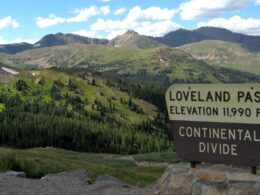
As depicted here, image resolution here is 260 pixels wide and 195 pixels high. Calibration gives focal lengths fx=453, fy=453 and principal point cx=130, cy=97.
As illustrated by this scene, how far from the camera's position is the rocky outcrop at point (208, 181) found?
1312 cm

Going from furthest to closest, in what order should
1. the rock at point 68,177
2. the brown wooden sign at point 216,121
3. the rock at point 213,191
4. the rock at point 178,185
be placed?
the rock at point 68,177 → the rock at point 178,185 → the rock at point 213,191 → the brown wooden sign at point 216,121

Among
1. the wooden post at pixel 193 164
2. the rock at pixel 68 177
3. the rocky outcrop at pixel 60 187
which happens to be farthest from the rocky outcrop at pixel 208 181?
the rock at pixel 68 177

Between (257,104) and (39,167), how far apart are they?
24.2 meters

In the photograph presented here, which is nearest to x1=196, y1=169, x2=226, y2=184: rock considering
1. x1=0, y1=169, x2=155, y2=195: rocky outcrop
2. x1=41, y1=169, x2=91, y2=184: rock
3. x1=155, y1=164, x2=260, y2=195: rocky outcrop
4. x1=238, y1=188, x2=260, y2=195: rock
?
x1=155, y1=164, x2=260, y2=195: rocky outcrop

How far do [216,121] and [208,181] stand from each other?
185 cm

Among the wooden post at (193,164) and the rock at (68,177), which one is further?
the rock at (68,177)

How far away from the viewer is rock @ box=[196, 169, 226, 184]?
535 inches

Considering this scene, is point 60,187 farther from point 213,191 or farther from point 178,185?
point 213,191

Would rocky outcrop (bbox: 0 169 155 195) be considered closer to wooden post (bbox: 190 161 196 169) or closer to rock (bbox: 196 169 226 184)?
wooden post (bbox: 190 161 196 169)

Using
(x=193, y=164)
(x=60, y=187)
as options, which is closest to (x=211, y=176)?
(x=193, y=164)

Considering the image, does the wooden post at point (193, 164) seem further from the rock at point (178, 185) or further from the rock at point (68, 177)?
the rock at point (68, 177)

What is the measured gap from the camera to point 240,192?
1312 cm

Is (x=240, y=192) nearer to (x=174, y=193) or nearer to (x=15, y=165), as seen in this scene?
(x=174, y=193)

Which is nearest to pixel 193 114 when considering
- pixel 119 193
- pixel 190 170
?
pixel 190 170
